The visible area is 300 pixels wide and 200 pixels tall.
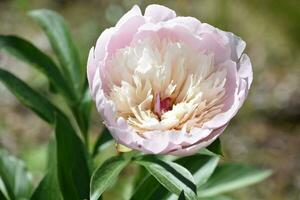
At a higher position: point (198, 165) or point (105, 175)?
point (105, 175)

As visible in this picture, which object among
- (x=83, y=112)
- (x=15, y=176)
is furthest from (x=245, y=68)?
(x=15, y=176)

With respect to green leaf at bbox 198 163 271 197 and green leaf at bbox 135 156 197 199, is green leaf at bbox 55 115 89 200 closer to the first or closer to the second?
green leaf at bbox 135 156 197 199

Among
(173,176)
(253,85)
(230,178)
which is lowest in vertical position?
(253,85)

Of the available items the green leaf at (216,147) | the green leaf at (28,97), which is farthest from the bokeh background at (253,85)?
the green leaf at (216,147)

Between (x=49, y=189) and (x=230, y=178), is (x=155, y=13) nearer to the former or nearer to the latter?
(x=49, y=189)

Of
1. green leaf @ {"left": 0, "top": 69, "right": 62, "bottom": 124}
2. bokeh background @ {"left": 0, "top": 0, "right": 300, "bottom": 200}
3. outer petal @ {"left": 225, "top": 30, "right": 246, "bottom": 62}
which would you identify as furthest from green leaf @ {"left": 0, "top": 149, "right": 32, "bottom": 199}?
bokeh background @ {"left": 0, "top": 0, "right": 300, "bottom": 200}

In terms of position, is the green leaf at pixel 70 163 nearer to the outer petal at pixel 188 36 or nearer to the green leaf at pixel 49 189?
the green leaf at pixel 49 189
